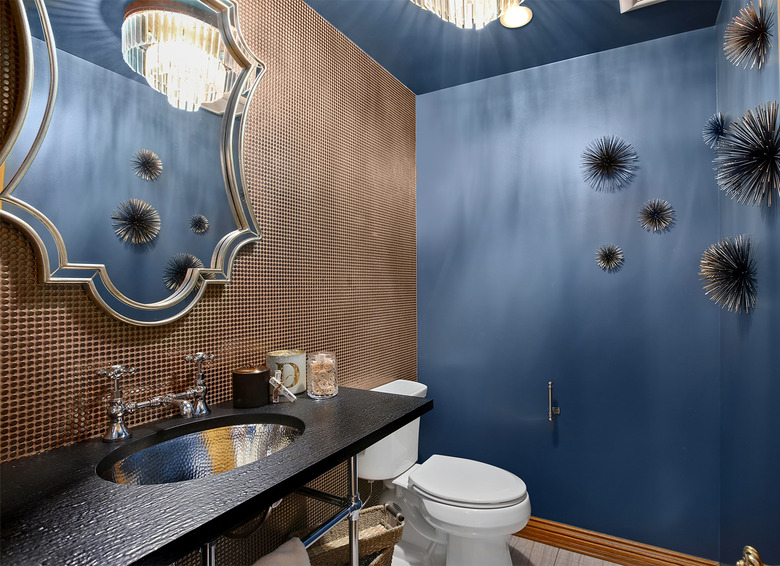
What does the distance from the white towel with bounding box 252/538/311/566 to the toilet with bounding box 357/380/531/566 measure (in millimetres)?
766

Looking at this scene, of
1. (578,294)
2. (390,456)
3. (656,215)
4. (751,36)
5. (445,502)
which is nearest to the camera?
(751,36)

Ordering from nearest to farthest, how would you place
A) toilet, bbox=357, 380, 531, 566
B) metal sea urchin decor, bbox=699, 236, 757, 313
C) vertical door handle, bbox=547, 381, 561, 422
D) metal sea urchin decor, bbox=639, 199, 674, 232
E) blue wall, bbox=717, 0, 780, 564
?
blue wall, bbox=717, 0, 780, 564, metal sea urchin decor, bbox=699, 236, 757, 313, toilet, bbox=357, 380, 531, 566, metal sea urchin decor, bbox=639, 199, 674, 232, vertical door handle, bbox=547, 381, 561, 422

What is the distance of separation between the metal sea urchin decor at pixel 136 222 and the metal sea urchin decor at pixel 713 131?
2362mm

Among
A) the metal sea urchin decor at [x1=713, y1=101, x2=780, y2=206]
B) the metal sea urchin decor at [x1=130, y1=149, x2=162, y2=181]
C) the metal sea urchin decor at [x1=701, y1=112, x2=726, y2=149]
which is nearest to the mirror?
the metal sea urchin decor at [x1=130, y1=149, x2=162, y2=181]

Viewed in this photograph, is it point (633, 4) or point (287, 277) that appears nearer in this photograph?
point (287, 277)

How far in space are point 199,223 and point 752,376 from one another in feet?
6.22

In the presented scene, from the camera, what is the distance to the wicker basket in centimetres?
161

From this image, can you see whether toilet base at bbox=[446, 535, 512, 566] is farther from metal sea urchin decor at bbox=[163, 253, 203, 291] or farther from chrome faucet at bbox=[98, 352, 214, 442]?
metal sea urchin decor at bbox=[163, 253, 203, 291]

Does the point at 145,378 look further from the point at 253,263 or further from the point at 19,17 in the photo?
the point at 19,17

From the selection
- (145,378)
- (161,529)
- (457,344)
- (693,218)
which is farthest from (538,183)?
(161,529)

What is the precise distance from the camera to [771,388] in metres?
1.27

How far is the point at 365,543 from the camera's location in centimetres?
163

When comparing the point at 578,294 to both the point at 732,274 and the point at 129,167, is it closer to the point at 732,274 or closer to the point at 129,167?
the point at 732,274

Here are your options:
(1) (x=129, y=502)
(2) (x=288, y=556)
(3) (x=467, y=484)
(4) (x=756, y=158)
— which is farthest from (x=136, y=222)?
(4) (x=756, y=158)
